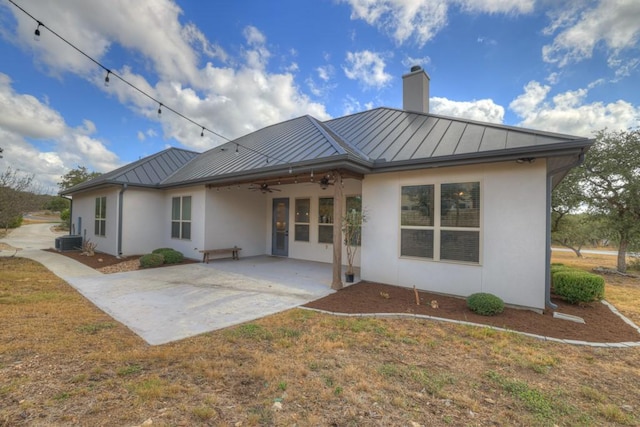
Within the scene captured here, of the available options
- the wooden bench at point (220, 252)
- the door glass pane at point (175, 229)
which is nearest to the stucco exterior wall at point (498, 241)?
the wooden bench at point (220, 252)

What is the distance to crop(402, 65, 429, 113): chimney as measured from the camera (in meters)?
9.55

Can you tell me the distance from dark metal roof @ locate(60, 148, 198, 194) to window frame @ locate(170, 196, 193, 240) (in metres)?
1.26

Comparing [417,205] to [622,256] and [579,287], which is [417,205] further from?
[622,256]

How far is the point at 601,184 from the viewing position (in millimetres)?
10711

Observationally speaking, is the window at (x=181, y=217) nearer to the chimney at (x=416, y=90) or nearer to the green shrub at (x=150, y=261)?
the green shrub at (x=150, y=261)

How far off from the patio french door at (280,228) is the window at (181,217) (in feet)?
10.6

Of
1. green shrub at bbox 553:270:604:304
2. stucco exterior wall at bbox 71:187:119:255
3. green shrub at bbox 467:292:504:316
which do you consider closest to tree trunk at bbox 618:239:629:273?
green shrub at bbox 553:270:604:304

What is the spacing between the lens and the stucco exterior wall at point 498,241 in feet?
16.0

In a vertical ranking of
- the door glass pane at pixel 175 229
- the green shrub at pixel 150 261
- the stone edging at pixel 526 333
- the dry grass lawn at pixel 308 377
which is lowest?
the stone edging at pixel 526 333

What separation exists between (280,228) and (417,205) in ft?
21.0

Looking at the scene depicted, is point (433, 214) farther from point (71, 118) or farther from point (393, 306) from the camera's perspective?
point (71, 118)

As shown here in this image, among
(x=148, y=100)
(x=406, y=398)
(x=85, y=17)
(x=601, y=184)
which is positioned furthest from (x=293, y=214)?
(x=601, y=184)

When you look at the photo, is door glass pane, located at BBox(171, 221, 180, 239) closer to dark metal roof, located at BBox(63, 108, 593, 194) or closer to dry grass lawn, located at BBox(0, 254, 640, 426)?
dark metal roof, located at BBox(63, 108, 593, 194)

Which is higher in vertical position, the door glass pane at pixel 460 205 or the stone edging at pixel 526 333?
the door glass pane at pixel 460 205
